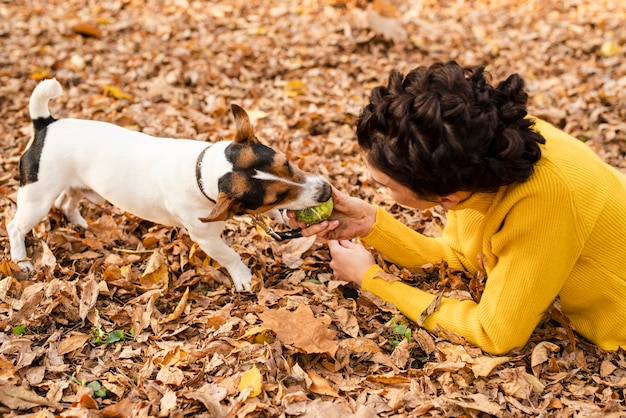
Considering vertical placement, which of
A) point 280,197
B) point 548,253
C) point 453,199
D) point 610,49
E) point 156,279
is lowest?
point 156,279

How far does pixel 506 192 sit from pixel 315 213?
130cm

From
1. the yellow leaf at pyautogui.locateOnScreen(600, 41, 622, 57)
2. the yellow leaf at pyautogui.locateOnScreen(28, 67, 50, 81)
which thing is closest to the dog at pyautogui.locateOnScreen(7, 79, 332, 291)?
the yellow leaf at pyautogui.locateOnScreen(28, 67, 50, 81)

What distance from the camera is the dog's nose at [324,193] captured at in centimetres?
361

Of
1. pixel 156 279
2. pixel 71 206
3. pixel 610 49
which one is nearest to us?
pixel 156 279

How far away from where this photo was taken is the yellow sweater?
2.71 meters

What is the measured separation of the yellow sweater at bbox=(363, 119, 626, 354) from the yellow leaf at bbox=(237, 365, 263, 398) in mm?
1065

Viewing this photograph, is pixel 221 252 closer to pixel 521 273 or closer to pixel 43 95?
pixel 43 95

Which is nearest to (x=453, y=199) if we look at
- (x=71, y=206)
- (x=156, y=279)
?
(x=156, y=279)

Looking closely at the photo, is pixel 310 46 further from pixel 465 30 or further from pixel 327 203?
pixel 327 203

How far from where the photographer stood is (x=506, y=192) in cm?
282

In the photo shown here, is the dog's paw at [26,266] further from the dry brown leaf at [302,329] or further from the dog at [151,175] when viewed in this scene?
the dry brown leaf at [302,329]

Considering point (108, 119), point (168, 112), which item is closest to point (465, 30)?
point (168, 112)

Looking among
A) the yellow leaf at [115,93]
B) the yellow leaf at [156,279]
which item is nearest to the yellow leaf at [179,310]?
the yellow leaf at [156,279]

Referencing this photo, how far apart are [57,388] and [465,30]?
6.80 metres
